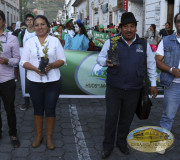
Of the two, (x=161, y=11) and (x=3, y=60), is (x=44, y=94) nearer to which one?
(x=3, y=60)

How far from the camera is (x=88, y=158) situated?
3523 mm

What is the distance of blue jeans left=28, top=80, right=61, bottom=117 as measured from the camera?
11.3 ft

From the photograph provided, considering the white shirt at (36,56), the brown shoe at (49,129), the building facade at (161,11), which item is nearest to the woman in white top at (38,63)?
the white shirt at (36,56)

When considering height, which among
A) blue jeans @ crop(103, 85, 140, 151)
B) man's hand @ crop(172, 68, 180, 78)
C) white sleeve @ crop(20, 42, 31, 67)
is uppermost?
white sleeve @ crop(20, 42, 31, 67)

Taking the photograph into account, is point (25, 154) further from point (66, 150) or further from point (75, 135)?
point (75, 135)

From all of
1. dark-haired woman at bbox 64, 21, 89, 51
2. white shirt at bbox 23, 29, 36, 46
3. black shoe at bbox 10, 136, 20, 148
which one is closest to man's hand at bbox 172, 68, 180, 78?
black shoe at bbox 10, 136, 20, 148

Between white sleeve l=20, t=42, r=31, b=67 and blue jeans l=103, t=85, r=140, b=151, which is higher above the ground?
white sleeve l=20, t=42, r=31, b=67

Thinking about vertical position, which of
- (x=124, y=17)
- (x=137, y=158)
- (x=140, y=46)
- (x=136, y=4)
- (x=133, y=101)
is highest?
(x=136, y=4)

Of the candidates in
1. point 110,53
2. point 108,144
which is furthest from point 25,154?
point 110,53

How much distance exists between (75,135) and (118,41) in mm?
1932

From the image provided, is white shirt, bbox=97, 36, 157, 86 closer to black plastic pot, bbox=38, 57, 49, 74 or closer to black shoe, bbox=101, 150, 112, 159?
black plastic pot, bbox=38, 57, 49, 74

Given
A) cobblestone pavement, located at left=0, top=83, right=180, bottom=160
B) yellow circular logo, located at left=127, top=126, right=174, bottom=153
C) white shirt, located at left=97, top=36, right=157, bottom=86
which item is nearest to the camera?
white shirt, located at left=97, top=36, right=157, bottom=86

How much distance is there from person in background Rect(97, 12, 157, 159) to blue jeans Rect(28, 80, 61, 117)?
0.75 m

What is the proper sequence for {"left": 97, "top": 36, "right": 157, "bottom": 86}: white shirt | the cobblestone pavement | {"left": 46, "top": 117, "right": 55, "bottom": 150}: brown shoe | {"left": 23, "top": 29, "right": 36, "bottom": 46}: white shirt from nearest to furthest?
{"left": 97, "top": 36, "right": 157, "bottom": 86}: white shirt, the cobblestone pavement, {"left": 46, "top": 117, "right": 55, "bottom": 150}: brown shoe, {"left": 23, "top": 29, "right": 36, "bottom": 46}: white shirt
